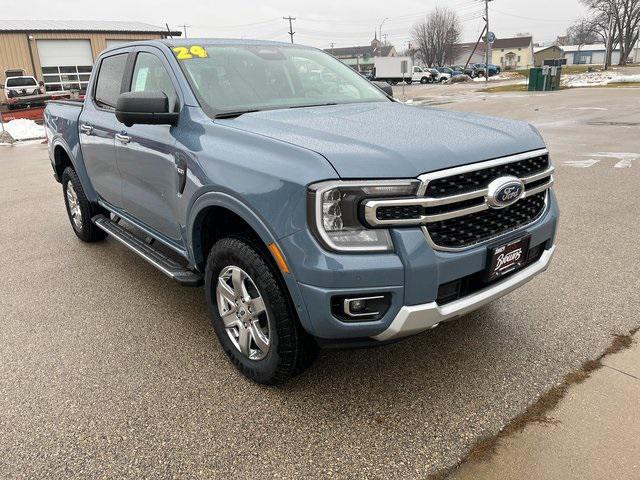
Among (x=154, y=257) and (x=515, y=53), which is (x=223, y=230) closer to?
(x=154, y=257)

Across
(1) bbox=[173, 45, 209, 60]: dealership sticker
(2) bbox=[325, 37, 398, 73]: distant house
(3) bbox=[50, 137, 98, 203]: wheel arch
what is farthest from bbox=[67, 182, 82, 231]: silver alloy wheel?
(2) bbox=[325, 37, 398, 73]: distant house

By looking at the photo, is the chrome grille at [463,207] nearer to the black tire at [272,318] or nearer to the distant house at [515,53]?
the black tire at [272,318]

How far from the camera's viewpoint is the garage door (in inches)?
1421

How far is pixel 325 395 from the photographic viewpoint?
2729 millimetres

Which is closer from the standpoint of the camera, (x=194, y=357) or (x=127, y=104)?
(x=127, y=104)

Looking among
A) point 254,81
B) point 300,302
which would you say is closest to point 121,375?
point 300,302

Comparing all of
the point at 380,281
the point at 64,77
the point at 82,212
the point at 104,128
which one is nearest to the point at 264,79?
the point at 104,128

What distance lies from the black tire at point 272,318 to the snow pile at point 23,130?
Result: 1703cm

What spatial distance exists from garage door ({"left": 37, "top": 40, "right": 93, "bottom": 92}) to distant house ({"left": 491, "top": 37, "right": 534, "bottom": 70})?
8400 cm

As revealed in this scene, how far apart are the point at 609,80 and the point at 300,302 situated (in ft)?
132

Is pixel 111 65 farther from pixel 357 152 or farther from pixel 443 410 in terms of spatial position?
pixel 443 410

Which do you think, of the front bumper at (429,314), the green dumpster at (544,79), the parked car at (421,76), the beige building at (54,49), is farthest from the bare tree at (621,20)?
the front bumper at (429,314)

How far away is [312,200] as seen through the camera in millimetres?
2139

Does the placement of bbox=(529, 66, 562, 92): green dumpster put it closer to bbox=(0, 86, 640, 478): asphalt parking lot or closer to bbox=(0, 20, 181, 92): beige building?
bbox=(0, 20, 181, 92): beige building
